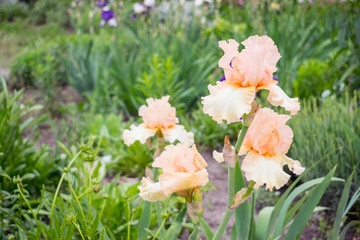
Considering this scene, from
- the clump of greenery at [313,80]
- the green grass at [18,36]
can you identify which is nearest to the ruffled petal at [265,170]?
the clump of greenery at [313,80]

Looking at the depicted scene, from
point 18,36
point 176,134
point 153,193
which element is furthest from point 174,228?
point 18,36

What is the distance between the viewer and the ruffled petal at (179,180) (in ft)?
3.34

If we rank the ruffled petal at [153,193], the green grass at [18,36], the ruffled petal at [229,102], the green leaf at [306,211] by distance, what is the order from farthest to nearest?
the green grass at [18,36], the green leaf at [306,211], the ruffled petal at [153,193], the ruffled petal at [229,102]

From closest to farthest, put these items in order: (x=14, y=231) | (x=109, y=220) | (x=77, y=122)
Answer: (x=14, y=231)
(x=109, y=220)
(x=77, y=122)

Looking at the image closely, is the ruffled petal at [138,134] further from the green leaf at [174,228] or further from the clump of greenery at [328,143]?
the clump of greenery at [328,143]

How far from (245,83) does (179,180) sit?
0.30m

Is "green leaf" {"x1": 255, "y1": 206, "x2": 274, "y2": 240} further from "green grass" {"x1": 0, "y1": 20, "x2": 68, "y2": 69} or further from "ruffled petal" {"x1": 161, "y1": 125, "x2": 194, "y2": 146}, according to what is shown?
"green grass" {"x1": 0, "y1": 20, "x2": 68, "y2": 69}

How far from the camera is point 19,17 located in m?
11.4

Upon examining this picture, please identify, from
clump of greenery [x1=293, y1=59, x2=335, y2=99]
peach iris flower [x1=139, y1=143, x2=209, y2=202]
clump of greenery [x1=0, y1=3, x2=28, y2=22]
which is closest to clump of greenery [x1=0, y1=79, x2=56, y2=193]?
peach iris flower [x1=139, y1=143, x2=209, y2=202]

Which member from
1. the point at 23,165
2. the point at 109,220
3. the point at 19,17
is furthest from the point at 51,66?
the point at 19,17

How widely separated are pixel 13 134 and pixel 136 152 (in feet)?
2.73

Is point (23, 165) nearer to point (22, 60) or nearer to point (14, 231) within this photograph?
point (14, 231)

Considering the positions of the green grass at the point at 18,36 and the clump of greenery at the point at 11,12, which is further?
the clump of greenery at the point at 11,12

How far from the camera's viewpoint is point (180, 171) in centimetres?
105
